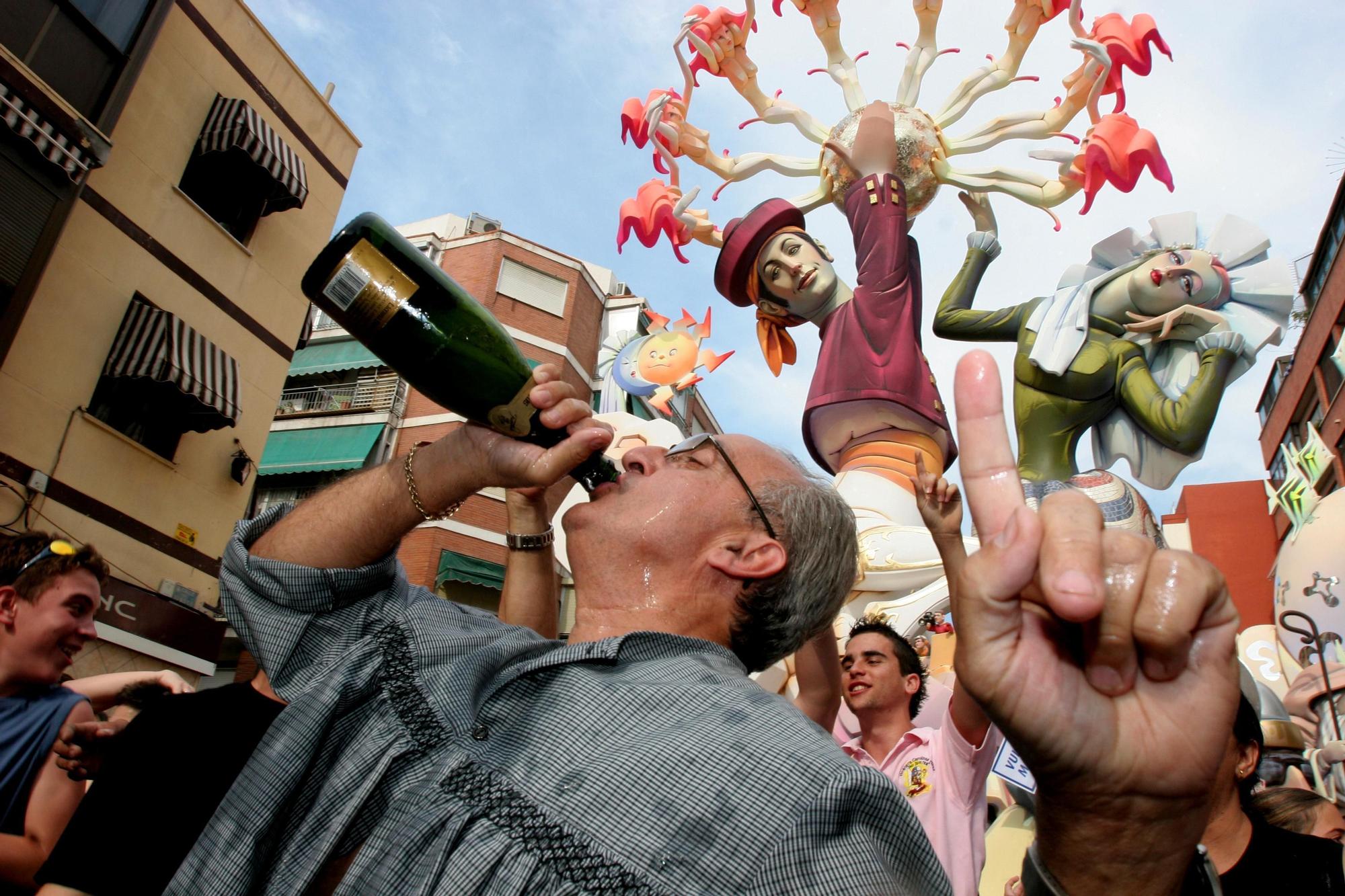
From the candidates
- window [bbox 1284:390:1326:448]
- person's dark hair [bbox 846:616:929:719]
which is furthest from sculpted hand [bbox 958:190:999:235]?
window [bbox 1284:390:1326:448]

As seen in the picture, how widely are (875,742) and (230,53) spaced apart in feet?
39.0

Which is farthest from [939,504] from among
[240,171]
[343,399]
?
[343,399]

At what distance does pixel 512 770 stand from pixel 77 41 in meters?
10.5

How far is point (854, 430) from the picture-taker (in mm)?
7137

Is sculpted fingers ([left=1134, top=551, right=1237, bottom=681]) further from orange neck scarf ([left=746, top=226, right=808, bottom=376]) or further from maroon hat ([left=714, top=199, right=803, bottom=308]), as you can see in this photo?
orange neck scarf ([left=746, top=226, right=808, bottom=376])

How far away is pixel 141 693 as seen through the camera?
246 cm

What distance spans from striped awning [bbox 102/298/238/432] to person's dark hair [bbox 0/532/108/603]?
773cm

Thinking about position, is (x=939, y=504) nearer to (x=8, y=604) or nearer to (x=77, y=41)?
(x=8, y=604)

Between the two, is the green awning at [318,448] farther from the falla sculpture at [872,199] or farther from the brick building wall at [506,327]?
the falla sculpture at [872,199]

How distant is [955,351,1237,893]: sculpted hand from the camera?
90 cm

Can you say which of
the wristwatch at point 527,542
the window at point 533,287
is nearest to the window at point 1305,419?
the window at point 533,287

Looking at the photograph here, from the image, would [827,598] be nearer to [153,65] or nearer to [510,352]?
[510,352]

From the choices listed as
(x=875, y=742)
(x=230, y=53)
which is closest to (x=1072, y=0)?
(x=875, y=742)

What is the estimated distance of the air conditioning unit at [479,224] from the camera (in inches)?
1006
